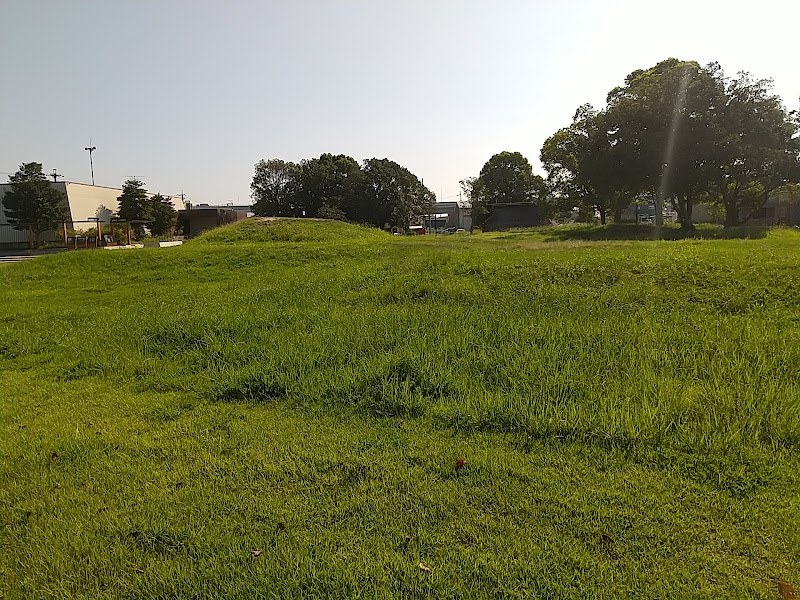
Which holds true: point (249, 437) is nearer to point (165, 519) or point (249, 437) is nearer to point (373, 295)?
point (165, 519)

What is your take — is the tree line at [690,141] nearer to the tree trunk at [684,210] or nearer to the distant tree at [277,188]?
the tree trunk at [684,210]

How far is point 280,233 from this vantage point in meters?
24.0

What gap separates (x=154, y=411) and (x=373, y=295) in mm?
4467

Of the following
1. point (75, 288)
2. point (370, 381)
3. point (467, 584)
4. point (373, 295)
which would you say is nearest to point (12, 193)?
point (75, 288)

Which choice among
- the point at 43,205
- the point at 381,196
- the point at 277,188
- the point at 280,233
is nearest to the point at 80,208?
the point at 43,205

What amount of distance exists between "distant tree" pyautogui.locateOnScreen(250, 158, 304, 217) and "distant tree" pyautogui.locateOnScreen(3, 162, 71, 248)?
15848 mm

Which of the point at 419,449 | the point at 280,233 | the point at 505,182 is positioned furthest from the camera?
the point at 505,182

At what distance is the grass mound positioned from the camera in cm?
2314

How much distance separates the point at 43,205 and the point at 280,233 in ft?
78.3

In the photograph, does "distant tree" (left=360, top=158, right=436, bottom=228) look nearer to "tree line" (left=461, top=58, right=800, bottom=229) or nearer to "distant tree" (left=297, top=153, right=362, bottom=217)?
"distant tree" (left=297, top=153, right=362, bottom=217)

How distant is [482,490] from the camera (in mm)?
2887

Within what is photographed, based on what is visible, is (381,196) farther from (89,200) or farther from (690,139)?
(690,139)

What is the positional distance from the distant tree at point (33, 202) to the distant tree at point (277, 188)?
52.0ft

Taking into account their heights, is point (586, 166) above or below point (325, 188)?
below
